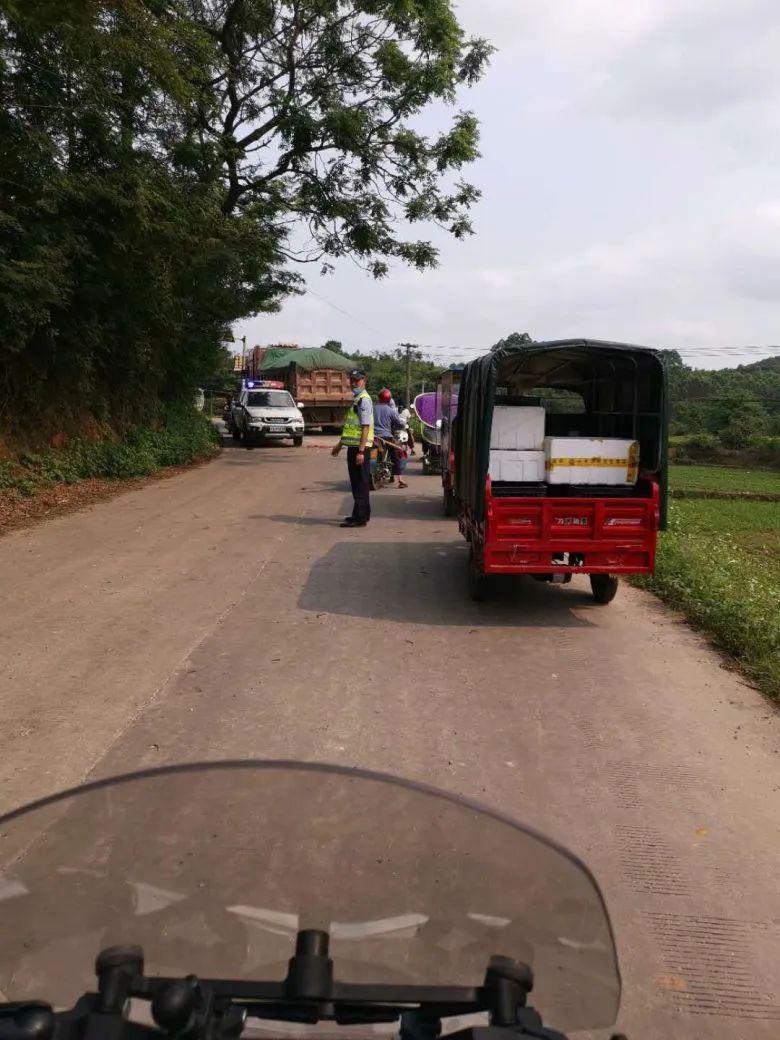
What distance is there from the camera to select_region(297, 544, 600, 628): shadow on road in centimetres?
758

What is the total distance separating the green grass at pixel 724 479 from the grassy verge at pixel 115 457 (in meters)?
15.8

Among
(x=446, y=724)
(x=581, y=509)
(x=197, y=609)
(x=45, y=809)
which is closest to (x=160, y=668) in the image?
(x=197, y=609)

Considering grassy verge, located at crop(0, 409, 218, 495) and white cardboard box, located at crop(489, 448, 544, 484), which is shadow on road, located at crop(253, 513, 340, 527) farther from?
white cardboard box, located at crop(489, 448, 544, 484)

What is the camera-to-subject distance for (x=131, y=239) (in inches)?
600

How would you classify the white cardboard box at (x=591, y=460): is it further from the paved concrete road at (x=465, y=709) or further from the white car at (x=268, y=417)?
the white car at (x=268, y=417)

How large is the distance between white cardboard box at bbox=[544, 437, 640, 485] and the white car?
20597mm

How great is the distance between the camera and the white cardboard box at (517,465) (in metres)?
8.07

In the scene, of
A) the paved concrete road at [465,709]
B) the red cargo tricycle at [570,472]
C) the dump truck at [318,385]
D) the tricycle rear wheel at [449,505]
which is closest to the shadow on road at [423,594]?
the paved concrete road at [465,709]

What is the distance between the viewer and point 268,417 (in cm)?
2789

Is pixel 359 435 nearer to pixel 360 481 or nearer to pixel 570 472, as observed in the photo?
pixel 360 481

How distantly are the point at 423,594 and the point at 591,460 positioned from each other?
2046mm

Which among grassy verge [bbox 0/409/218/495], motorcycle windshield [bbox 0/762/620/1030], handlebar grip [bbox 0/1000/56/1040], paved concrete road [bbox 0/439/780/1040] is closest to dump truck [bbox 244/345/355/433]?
grassy verge [bbox 0/409/218/495]

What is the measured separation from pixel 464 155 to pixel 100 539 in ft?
49.5

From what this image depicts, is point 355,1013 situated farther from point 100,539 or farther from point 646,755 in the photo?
point 100,539
